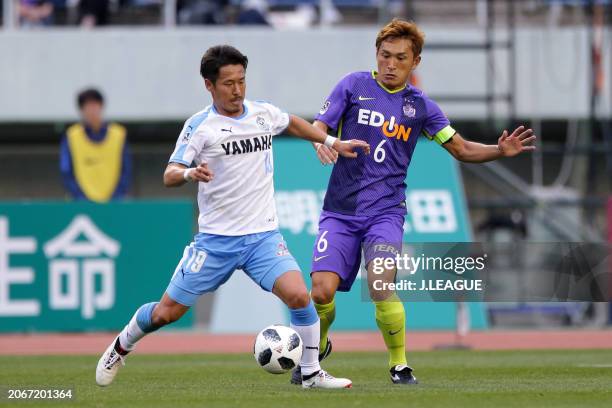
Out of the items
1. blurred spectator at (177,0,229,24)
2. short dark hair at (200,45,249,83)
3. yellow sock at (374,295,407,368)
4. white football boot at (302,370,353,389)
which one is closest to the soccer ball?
white football boot at (302,370,353,389)

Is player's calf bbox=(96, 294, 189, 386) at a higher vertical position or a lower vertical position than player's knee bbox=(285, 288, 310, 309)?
lower

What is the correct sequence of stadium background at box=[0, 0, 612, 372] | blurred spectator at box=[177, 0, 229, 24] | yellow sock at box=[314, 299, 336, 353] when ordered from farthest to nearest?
blurred spectator at box=[177, 0, 229, 24] < stadium background at box=[0, 0, 612, 372] < yellow sock at box=[314, 299, 336, 353]

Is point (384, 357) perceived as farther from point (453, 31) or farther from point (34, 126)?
point (34, 126)

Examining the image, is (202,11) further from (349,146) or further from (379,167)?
(349,146)

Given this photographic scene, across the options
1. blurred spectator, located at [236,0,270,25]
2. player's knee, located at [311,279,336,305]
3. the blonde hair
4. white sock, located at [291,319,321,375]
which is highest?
blurred spectator, located at [236,0,270,25]

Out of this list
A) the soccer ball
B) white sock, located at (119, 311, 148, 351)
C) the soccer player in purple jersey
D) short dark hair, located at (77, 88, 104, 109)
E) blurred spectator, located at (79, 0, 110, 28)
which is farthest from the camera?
blurred spectator, located at (79, 0, 110, 28)

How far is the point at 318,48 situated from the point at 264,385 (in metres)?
11.1

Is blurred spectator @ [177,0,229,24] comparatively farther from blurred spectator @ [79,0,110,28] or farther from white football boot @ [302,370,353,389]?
white football boot @ [302,370,353,389]

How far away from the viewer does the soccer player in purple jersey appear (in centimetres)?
966

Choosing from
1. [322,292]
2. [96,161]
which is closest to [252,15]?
[96,161]

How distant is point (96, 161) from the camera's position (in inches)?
688

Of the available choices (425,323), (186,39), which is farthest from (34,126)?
(425,323)

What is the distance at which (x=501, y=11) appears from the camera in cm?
2198

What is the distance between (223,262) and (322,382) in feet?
3.46
